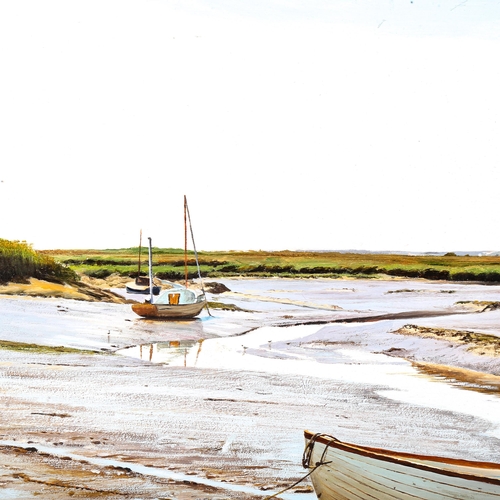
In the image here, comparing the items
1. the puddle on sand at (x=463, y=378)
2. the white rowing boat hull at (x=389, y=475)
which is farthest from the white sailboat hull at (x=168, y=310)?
the white rowing boat hull at (x=389, y=475)

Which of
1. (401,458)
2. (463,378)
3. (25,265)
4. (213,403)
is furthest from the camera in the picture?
(25,265)

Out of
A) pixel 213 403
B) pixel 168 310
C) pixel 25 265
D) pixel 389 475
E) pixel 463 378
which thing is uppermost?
pixel 25 265

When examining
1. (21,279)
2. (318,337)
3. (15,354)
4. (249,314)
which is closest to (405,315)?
(249,314)

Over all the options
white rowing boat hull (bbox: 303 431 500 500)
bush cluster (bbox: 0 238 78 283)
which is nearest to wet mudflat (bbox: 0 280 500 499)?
white rowing boat hull (bbox: 303 431 500 500)

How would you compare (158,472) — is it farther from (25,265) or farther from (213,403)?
(25,265)

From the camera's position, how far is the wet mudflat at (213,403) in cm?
783

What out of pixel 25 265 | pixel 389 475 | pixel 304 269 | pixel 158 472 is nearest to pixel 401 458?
pixel 389 475

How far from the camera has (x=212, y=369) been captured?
52.2 ft

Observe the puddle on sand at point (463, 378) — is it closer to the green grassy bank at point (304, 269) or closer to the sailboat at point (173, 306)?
the sailboat at point (173, 306)

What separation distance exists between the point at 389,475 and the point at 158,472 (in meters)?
2.96

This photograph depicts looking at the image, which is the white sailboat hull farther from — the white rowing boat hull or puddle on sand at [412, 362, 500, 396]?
the white rowing boat hull

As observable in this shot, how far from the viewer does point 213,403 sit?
11859mm

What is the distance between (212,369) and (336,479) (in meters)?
9.81

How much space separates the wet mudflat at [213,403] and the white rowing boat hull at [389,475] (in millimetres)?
1102
